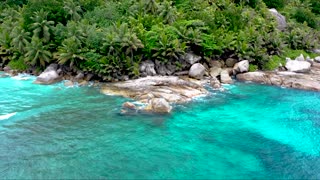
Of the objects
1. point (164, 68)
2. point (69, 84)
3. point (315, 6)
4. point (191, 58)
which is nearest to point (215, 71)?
point (191, 58)

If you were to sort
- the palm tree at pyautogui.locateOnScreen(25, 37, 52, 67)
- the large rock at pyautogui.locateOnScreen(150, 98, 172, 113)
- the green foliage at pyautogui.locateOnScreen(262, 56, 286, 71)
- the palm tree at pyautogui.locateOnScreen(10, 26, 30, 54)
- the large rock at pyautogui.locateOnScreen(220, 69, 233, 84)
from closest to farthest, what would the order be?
the large rock at pyautogui.locateOnScreen(150, 98, 172, 113)
the large rock at pyautogui.locateOnScreen(220, 69, 233, 84)
the palm tree at pyautogui.locateOnScreen(25, 37, 52, 67)
the palm tree at pyautogui.locateOnScreen(10, 26, 30, 54)
the green foliage at pyautogui.locateOnScreen(262, 56, 286, 71)

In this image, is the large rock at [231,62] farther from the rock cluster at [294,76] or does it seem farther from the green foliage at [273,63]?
the green foliage at [273,63]

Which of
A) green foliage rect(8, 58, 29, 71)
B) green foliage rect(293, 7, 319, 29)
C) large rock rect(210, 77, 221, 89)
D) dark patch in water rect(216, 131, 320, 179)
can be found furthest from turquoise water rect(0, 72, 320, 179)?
green foliage rect(293, 7, 319, 29)

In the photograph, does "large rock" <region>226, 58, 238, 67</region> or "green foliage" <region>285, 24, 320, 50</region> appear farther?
"green foliage" <region>285, 24, 320, 50</region>

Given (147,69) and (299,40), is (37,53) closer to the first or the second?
(147,69)

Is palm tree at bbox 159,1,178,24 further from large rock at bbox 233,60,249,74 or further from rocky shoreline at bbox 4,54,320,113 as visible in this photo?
large rock at bbox 233,60,249,74

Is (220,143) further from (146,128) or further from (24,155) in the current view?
(24,155)
